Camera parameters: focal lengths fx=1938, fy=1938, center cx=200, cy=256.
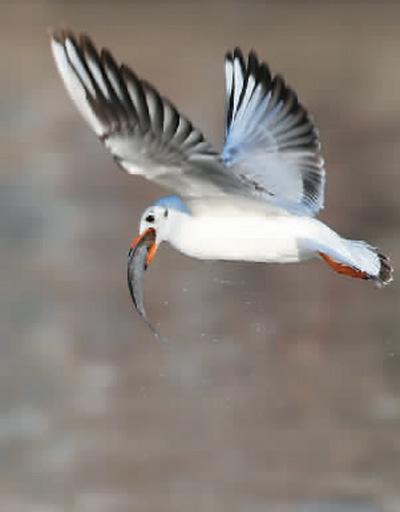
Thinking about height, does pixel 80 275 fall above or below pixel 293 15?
below

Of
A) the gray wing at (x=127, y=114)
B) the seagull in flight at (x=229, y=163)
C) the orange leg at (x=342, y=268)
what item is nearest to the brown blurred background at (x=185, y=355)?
the orange leg at (x=342, y=268)

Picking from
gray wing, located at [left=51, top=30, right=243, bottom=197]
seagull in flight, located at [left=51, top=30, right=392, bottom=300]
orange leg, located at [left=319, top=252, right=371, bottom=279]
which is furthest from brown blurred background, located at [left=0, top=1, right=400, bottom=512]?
gray wing, located at [left=51, top=30, right=243, bottom=197]

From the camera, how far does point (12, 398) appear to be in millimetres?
4828

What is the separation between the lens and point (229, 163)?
153 inches

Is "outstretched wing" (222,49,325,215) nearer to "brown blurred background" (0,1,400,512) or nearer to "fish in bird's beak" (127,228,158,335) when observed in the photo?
"fish in bird's beak" (127,228,158,335)

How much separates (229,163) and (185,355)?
1.29 m

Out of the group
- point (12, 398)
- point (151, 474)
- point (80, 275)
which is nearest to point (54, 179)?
point (80, 275)

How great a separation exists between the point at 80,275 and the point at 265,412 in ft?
3.76

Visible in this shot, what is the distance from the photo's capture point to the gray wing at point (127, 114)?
10.8 feet

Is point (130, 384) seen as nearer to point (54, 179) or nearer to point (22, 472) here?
point (22, 472)

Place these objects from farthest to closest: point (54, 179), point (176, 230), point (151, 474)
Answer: point (54, 179), point (151, 474), point (176, 230)

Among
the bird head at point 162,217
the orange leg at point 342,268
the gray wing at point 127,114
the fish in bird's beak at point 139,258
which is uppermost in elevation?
the orange leg at point 342,268

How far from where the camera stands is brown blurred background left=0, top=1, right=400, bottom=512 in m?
4.44

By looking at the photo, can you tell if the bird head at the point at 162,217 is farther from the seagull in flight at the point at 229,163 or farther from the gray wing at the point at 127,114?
the gray wing at the point at 127,114
